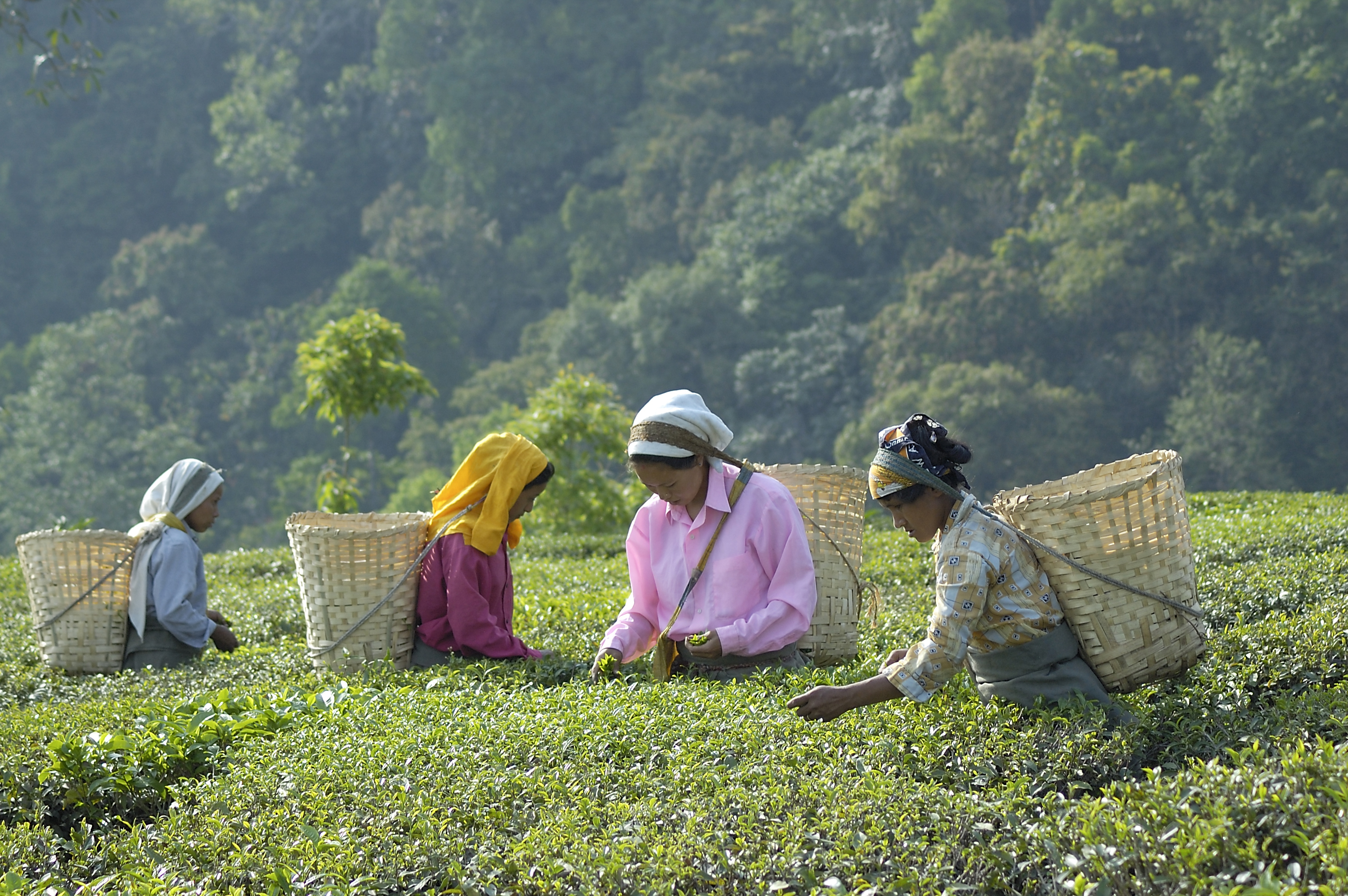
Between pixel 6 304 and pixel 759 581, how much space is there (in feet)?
184

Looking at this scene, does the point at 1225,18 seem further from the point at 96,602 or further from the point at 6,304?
the point at 6,304

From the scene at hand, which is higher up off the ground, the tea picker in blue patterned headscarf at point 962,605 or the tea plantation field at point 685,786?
the tea picker in blue patterned headscarf at point 962,605

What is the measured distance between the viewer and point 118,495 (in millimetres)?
39281

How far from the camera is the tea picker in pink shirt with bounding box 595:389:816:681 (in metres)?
4.38

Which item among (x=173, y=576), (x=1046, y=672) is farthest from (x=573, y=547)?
(x=1046, y=672)

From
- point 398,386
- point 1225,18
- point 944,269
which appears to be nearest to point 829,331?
point 944,269

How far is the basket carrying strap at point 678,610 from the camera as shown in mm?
4488

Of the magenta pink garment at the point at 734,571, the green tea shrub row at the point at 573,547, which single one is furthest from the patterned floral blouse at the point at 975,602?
the green tea shrub row at the point at 573,547

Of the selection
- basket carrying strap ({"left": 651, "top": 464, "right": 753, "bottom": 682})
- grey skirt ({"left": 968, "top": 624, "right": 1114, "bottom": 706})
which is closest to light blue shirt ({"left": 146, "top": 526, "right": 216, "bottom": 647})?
basket carrying strap ({"left": 651, "top": 464, "right": 753, "bottom": 682})

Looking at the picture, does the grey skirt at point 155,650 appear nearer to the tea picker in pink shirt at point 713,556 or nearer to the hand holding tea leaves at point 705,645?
the tea picker in pink shirt at point 713,556

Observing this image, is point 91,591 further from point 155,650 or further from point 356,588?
point 356,588

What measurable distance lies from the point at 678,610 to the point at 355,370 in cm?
859

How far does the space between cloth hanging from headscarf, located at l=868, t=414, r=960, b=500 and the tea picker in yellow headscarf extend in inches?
76.2

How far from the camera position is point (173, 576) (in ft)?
20.0
